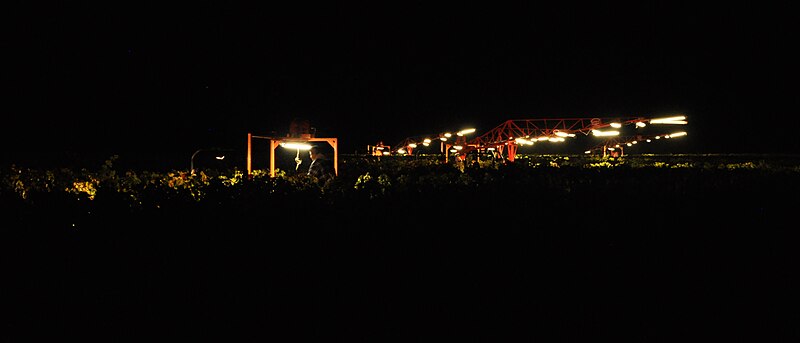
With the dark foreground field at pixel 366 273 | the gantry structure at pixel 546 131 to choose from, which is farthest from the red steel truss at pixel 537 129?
the dark foreground field at pixel 366 273

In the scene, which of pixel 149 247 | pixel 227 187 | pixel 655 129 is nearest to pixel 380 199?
pixel 227 187

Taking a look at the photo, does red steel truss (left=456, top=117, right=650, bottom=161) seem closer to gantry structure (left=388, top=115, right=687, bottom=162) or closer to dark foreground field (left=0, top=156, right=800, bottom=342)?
gantry structure (left=388, top=115, right=687, bottom=162)

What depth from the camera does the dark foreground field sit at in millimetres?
3141

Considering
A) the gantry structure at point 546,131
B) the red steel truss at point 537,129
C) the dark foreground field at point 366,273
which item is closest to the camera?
the dark foreground field at point 366,273

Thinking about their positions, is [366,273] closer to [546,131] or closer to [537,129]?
[537,129]

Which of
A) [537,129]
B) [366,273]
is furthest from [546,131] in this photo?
[366,273]

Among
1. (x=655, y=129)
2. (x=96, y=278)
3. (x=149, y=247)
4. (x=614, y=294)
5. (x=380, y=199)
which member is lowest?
(x=614, y=294)

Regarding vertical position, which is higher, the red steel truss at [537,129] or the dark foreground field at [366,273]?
the red steel truss at [537,129]

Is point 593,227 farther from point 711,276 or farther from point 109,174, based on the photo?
point 109,174

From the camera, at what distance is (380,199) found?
14.4 ft

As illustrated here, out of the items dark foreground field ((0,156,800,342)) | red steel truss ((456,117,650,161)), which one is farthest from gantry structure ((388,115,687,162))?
dark foreground field ((0,156,800,342))

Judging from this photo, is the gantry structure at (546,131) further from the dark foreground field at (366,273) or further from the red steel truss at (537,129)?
the dark foreground field at (366,273)

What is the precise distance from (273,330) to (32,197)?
6.35 feet

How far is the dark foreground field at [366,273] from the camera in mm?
3141
